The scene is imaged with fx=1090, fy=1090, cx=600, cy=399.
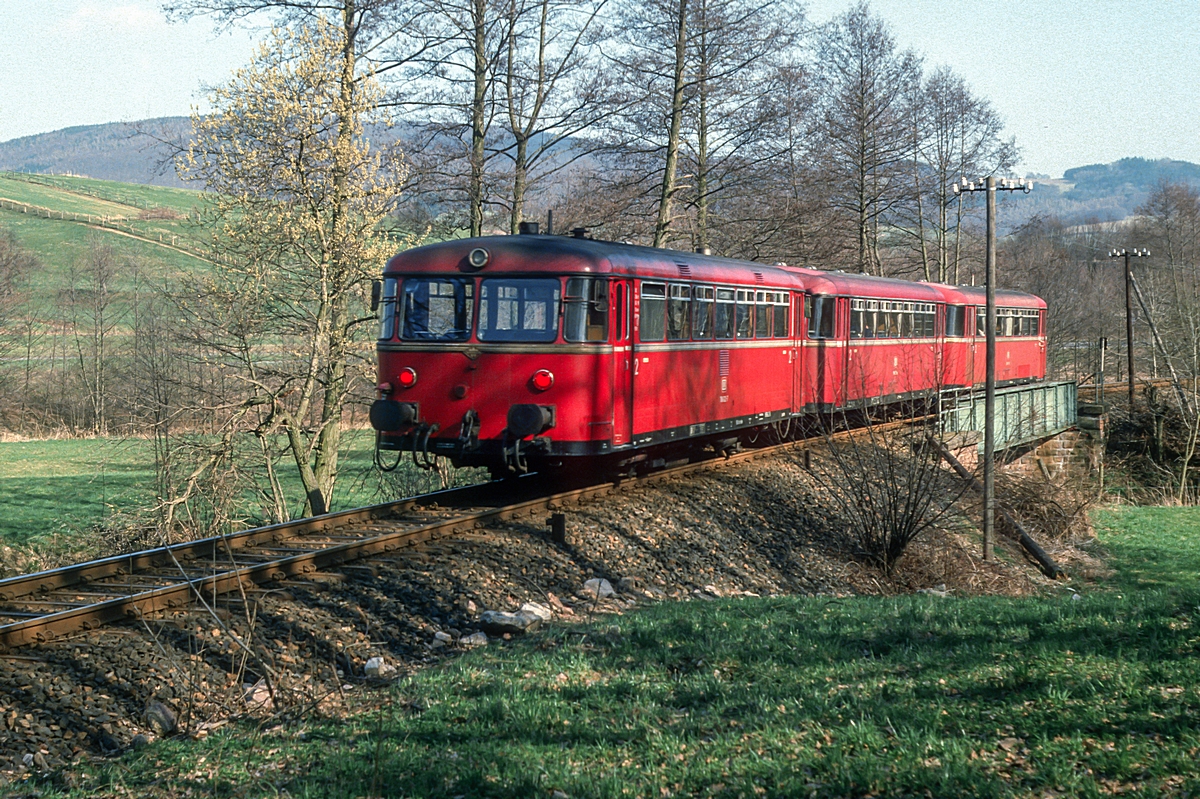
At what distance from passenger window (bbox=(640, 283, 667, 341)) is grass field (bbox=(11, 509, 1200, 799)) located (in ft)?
18.8

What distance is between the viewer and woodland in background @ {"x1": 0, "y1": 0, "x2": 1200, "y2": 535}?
58.8ft

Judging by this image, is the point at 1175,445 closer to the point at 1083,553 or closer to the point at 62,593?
→ the point at 1083,553

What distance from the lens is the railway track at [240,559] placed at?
26.8 ft

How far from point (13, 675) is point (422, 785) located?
130 inches

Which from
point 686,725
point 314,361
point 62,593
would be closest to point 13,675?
point 62,593

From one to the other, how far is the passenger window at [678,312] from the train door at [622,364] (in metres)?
1.23

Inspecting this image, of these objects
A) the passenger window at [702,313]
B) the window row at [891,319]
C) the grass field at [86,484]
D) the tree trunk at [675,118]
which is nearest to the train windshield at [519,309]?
the passenger window at [702,313]

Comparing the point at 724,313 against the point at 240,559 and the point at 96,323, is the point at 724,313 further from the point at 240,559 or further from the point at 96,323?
the point at 96,323

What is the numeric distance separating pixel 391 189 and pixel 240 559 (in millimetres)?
9663

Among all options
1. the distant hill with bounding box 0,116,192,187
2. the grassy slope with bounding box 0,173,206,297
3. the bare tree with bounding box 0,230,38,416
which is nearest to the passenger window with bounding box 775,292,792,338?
the grassy slope with bounding box 0,173,206,297

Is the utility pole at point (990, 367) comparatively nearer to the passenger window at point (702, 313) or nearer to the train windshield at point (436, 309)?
the passenger window at point (702, 313)

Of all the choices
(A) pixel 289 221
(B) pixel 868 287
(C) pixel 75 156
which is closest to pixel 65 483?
(A) pixel 289 221

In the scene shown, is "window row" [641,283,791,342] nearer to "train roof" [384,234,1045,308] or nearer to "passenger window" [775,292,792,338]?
"passenger window" [775,292,792,338]

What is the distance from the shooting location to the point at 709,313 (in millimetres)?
16000
